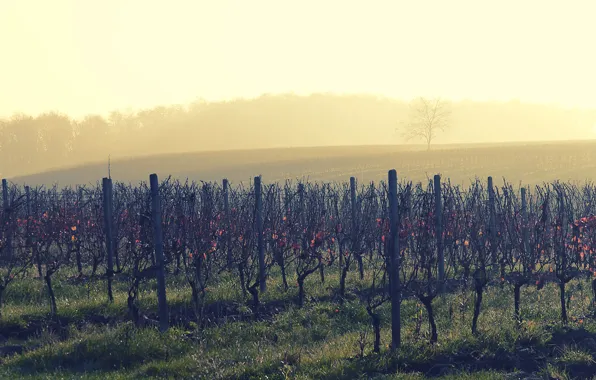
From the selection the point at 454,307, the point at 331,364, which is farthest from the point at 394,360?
the point at 454,307

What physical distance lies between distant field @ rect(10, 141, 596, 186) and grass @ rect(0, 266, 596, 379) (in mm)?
32492

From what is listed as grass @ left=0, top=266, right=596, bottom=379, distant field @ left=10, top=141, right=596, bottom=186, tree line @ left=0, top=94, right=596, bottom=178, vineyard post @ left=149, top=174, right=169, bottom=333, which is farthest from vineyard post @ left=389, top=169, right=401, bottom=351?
tree line @ left=0, top=94, right=596, bottom=178

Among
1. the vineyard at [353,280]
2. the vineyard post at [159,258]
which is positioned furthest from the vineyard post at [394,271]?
the vineyard post at [159,258]

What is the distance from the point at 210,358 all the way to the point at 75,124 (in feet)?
315

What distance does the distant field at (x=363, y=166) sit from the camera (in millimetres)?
44688

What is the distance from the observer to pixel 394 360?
730 cm

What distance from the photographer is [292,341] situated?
857 centimetres

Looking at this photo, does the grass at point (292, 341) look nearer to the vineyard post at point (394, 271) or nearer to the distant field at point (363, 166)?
the vineyard post at point (394, 271)

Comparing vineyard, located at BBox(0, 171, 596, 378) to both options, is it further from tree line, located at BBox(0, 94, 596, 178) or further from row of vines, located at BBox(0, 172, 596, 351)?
tree line, located at BBox(0, 94, 596, 178)

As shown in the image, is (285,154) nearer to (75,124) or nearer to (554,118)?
(75,124)

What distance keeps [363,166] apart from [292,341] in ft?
147

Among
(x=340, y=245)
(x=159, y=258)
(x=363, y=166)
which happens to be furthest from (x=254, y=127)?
(x=159, y=258)

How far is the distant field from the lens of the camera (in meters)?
44.7

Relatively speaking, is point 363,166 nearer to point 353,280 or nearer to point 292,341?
point 353,280
